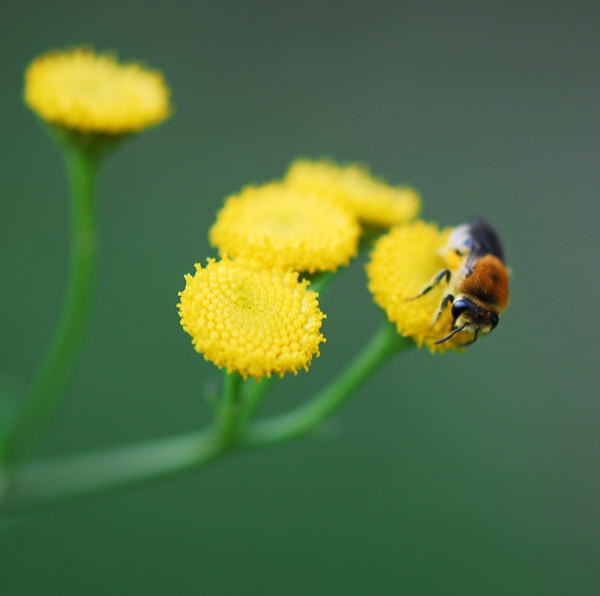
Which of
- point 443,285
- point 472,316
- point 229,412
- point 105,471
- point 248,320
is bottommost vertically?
point 105,471

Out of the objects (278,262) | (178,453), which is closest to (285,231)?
(278,262)

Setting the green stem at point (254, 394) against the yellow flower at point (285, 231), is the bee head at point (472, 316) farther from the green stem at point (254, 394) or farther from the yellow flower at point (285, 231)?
the green stem at point (254, 394)

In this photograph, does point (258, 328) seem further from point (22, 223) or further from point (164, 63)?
point (164, 63)

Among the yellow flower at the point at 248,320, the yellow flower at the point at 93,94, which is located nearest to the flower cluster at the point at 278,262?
the yellow flower at the point at 248,320

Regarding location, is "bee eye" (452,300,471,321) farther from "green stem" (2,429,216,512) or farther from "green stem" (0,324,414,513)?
"green stem" (2,429,216,512)

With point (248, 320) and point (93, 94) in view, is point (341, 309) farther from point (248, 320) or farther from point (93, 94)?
point (248, 320)
